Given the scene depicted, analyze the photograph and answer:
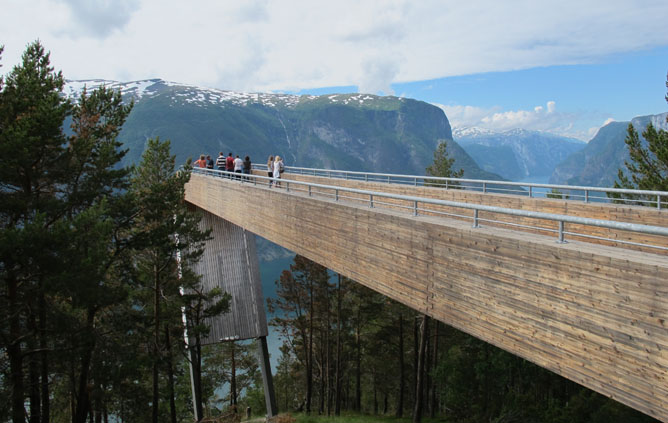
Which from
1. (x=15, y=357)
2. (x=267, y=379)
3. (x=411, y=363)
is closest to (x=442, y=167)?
(x=411, y=363)

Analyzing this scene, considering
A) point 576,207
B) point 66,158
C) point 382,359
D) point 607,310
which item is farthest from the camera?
point 382,359

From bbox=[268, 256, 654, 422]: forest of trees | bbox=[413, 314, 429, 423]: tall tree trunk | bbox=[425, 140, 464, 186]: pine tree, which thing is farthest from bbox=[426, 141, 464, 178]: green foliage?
bbox=[413, 314, 429, 423]: tall tree trunk

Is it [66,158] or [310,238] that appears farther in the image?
Result: [66,158]

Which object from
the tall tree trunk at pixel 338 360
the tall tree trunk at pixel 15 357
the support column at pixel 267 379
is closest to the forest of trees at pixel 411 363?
the tall tree trunk at pixel 338 360

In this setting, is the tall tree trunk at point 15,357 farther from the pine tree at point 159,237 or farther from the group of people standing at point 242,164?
the group of people standing at point 242,164

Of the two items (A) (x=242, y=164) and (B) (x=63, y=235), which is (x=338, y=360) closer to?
(A) (x=242, y=164)

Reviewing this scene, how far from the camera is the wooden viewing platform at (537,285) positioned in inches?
174

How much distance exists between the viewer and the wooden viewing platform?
4430 millimetres

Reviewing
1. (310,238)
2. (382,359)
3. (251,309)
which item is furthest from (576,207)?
(382,359)

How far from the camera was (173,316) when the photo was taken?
18.7 meters

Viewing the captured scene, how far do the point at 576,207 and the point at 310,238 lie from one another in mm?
5909

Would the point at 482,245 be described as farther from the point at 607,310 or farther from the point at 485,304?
the point at 607,310

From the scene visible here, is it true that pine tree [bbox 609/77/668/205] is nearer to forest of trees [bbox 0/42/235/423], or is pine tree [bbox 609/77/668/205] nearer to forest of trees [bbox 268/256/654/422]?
forest of trees [bbox 268/256/654/422]

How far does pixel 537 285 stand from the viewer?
17.8ft
